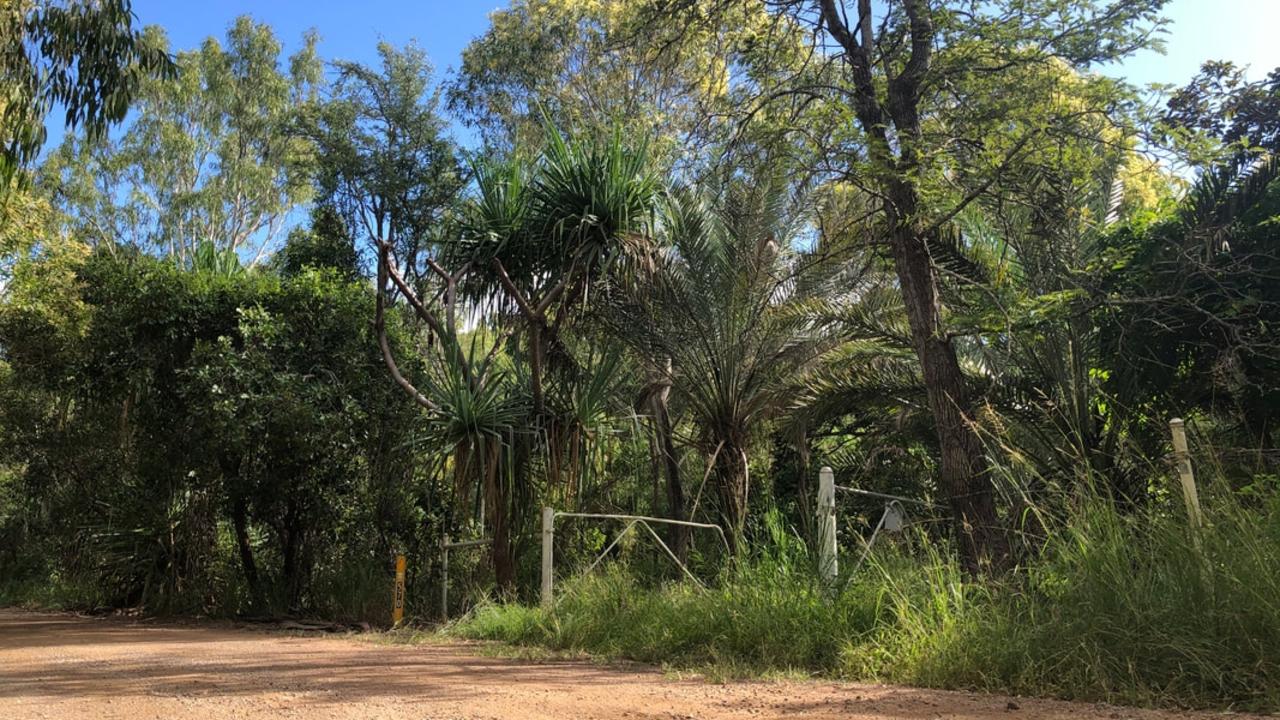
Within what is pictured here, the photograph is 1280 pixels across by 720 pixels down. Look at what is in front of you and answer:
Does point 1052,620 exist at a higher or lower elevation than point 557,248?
lower

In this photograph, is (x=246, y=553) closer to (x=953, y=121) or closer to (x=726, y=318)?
(x=726, y=318)

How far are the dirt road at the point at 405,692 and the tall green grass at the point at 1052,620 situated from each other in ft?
1.17

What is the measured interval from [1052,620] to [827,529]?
2.04 metres

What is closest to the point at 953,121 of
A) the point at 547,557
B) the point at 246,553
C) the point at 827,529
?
the point at 827,529

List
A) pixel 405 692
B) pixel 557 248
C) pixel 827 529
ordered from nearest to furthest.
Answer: pixel 405 692
pixel 827 529
pixel 557 248

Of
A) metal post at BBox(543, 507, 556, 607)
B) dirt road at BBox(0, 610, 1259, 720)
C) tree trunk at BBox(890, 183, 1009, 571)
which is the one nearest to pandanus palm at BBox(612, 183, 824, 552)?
metal post at BBox(543, 507, 556, 607)

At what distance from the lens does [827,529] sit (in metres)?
6.79

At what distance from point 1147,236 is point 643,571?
6086mm

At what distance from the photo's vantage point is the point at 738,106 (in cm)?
931

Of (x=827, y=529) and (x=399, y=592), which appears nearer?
(x=827, y=529)

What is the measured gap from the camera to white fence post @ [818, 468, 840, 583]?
21.7 feet

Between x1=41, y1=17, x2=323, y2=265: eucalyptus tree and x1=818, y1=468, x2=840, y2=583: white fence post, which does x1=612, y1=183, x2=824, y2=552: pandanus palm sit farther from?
x1=41, y1=17, x2=323, y2=265: eucalyptus tree

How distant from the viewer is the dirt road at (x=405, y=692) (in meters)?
4.54

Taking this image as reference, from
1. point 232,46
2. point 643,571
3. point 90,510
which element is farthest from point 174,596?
point 232,46
